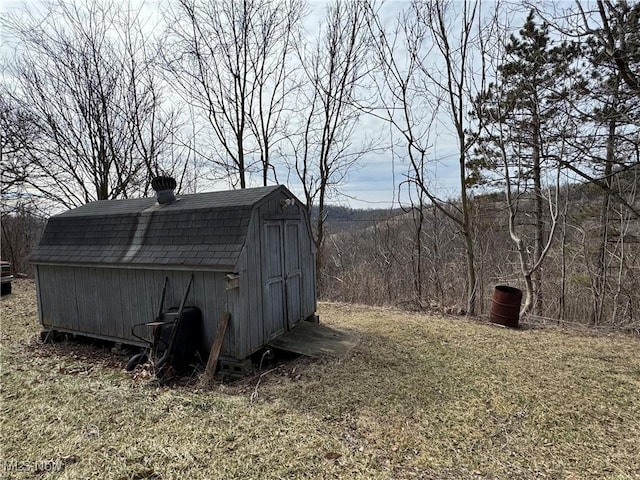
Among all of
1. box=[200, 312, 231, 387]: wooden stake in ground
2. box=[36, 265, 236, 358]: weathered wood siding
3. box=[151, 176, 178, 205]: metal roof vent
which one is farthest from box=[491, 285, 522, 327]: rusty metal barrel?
box=[151, 176, 178, 205]: metal roof vent

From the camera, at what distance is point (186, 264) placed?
4379 mm

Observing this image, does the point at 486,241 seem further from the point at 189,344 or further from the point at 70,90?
the point at 70,90

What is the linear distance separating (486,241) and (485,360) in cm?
672

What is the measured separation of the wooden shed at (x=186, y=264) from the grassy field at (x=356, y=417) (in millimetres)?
785

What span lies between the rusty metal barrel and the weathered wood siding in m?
4.61

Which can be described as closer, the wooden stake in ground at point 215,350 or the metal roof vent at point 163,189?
the wooden stake in ground at point 215,350

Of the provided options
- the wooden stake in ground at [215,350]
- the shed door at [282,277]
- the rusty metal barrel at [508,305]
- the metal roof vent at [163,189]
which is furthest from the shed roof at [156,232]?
the rusty metal barrel at [508,305]

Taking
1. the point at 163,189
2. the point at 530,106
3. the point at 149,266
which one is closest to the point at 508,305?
the point at 530,106

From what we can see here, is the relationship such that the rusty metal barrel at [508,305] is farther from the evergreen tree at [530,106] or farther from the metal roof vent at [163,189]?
the metal roof vent at [163,189]

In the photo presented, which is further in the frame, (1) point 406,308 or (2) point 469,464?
(1) point 406,308

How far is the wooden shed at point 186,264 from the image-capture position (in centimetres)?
435

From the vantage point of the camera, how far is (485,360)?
4.43 meters

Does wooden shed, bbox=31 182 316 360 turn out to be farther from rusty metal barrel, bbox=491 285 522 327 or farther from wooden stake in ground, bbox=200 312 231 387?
rusty metal barrel, bbox=491 285 522 327

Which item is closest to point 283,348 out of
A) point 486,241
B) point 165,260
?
point 165,260
